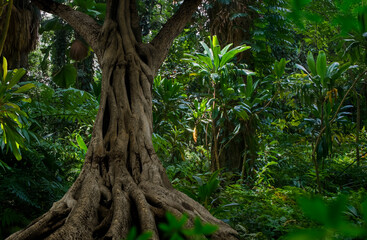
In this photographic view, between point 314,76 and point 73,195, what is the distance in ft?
9.08

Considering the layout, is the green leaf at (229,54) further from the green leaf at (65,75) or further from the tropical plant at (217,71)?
the green leaf at (65,75)

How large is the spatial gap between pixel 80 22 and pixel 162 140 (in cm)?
150

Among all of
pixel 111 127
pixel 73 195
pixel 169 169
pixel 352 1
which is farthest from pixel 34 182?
pixel 352 1

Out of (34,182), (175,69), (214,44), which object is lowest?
(34,182)

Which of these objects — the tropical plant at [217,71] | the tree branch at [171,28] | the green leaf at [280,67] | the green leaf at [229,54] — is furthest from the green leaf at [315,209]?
the green leaf at [280,67]

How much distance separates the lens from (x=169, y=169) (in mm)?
3844

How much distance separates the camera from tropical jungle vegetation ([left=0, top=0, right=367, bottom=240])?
4.05 feet

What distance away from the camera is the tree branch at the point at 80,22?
2779 mm

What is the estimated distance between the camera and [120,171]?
1.82 m

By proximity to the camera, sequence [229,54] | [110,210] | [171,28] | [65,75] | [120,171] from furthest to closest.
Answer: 1. [65,75]
2. [229,54]
3. [171,28]
4. [120,171]
5. [110,210]

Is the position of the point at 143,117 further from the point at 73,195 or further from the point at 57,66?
the point at 57,66

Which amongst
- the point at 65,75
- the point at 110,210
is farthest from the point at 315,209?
the point at 65,75

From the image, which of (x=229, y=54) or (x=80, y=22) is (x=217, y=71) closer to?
(x=229, y=54)

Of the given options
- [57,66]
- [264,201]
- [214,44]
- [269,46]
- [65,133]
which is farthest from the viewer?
[57,66]
